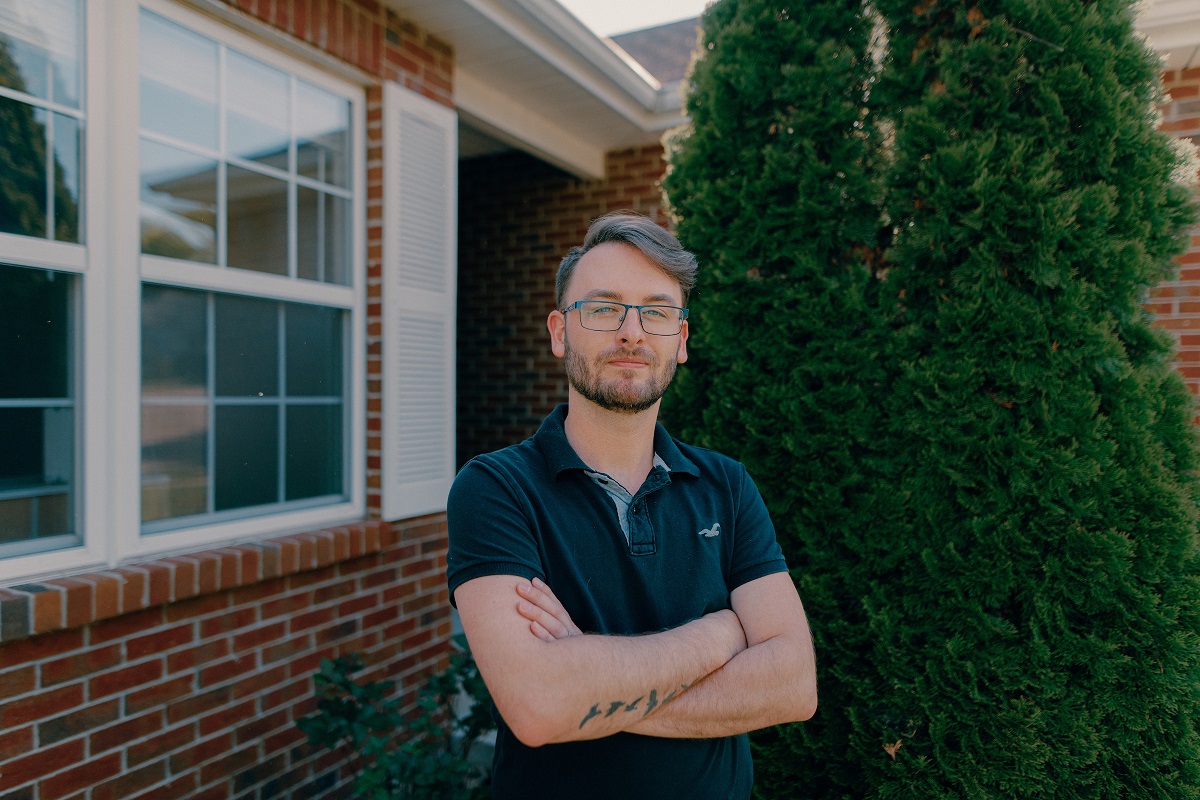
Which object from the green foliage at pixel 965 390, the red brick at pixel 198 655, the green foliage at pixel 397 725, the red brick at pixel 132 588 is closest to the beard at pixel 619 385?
the green foliage at pixel 965 390

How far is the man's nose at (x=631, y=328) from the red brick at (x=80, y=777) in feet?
7.03

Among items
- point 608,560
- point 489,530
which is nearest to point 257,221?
point 489,530

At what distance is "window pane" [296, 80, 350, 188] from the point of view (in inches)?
127

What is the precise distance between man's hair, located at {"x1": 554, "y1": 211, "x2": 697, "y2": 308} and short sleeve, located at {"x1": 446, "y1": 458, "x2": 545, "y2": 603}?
533mm

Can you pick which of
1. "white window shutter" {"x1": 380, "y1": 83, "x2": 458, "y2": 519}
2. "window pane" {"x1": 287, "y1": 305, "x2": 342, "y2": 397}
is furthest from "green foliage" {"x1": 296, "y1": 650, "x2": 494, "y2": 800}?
"window pane" {"x1": 287, "y1": 305, "x2": 342, "y2": 397}

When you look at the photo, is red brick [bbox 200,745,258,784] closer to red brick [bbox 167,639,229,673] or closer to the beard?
red brick [bbox 167,639,229,673]

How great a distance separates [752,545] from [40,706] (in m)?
2.11

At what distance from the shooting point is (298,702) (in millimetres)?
3033

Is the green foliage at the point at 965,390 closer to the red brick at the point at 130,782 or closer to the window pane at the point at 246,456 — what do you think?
the window pane at the point at 246,456

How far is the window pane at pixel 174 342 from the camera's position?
2.64m

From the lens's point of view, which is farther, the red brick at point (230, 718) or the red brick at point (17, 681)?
the red brick at point (230, 718)

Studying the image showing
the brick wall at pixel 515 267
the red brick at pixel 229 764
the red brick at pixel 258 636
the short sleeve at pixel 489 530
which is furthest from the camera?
the brick wall at pixel 515 267

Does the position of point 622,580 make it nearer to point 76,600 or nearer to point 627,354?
point 627,354

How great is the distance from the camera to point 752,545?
5.99 feet
